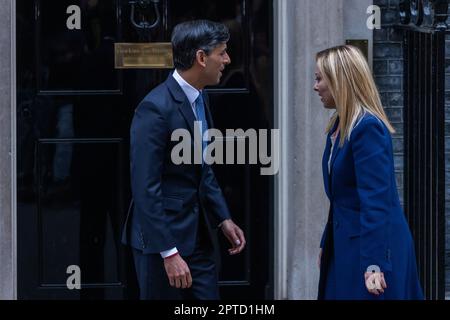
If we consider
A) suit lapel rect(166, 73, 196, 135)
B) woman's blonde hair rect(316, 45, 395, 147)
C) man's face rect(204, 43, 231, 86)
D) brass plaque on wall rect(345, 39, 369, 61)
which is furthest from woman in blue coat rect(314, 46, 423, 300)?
brass plaque on wall rect(345, 39, 369, 61)

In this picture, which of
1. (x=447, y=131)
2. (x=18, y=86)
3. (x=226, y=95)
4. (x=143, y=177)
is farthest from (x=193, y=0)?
(x=143, y=177)

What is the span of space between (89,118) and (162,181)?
196 cm

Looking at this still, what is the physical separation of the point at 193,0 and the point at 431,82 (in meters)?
1.50

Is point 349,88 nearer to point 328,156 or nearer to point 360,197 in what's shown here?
point 328,156

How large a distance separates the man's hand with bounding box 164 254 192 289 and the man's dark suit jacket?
0.06 metres

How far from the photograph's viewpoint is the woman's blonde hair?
4.77m

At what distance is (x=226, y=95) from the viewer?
6.92 metres

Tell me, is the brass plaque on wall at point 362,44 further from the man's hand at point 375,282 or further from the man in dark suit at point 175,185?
the man's hand at point 375,282

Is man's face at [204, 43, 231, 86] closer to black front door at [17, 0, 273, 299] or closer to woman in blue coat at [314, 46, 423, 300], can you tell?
woman in blue coat at [314, 46, 423, 300]

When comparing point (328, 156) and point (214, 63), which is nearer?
point (328, 156)

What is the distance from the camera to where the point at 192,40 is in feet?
16.6

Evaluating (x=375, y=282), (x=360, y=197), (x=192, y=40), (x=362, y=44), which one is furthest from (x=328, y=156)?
(x=362, y=44)

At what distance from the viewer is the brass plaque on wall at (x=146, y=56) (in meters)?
6.84

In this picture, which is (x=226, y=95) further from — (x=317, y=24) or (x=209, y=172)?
(x=209, y=172)
